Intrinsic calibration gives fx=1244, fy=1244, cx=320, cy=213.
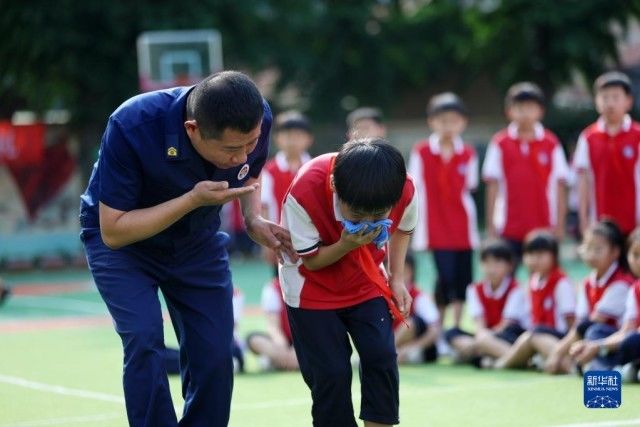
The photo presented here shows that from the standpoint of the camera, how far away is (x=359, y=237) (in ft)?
16.1

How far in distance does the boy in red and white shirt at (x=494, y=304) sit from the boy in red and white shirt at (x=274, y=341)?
119 centimetres

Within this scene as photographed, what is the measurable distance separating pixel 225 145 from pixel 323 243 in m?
0.75

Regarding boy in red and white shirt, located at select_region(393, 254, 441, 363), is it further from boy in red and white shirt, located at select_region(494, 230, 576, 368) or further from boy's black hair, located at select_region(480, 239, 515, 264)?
boy in red and white shirt, located at select_region(494, 230, 576, 368)

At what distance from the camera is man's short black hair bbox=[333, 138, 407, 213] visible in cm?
482

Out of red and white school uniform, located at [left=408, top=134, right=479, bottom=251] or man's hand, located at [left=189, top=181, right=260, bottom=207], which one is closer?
man's hand, located at [left=189, top=181, right=260, bottom=207]

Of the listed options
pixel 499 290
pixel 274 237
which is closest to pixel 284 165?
pixel 499 290

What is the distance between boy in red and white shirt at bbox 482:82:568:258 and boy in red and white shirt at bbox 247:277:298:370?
77.0 inches

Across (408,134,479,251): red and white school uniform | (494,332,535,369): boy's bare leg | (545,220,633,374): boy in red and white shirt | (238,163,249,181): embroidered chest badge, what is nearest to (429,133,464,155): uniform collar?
(408,134,479,251): red and white school uniform

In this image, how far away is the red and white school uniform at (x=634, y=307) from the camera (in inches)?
294

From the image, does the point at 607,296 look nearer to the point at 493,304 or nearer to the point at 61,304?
the point at 493,304

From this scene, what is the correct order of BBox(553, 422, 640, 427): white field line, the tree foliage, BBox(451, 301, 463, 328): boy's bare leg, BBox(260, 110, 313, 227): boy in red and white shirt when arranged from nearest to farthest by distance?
BBox(553, 422, 640, 427): white field line
BBox(451, 301, 463, 328): boy's bare leg
BBox(260, 110, 313, 227): boy in red and white shirt
the tree foliage

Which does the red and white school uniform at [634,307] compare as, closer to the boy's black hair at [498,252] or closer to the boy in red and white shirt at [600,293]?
the boy in red and white shirt at [600,293]

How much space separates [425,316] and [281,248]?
399cm

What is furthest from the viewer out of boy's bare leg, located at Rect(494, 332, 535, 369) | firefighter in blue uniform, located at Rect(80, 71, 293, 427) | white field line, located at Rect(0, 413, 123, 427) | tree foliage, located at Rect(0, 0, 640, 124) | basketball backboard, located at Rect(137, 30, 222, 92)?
tree foliage, located at Rect(0, 0, 640, 124)
